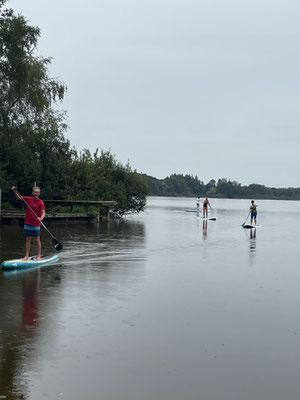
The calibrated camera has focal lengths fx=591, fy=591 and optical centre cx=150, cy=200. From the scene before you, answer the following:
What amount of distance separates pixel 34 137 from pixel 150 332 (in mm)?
30270

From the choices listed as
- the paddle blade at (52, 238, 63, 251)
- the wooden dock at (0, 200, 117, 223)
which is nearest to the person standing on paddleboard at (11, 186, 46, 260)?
the paddle blade at (52, 238, 63, 251)

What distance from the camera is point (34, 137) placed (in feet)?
120

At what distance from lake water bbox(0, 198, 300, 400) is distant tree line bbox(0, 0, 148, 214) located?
2021 cm

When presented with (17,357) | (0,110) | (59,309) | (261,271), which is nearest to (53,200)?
(0,110)

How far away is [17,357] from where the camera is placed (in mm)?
6309

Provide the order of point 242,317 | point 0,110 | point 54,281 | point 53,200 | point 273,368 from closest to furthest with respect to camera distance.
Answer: point 273,368 → point 242,317 → point 54,281 → point 0,110 → point 53,200

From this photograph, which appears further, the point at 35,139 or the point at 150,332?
the point at 35,139

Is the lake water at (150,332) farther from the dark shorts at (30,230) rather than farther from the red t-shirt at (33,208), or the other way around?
the red t-shirt at (33,208)

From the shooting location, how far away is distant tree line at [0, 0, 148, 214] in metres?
32.5

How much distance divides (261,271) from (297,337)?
667 cm

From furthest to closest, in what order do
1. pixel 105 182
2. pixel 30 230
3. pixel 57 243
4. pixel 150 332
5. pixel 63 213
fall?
pixel 105 182, pixel 63 213, pixel 57 243, pixel 30 230, pixel 150 332

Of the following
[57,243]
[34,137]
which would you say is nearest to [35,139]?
[34,137]

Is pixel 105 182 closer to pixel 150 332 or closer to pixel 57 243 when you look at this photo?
pixel 57 243

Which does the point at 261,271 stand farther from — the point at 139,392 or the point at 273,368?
the point at 139,392
